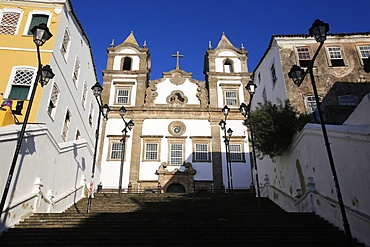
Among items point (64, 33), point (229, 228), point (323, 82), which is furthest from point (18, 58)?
point (323, 82)

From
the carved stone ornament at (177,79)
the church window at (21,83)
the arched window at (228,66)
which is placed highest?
the arched window at (228,66)

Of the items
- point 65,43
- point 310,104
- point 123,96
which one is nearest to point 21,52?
point 65,43

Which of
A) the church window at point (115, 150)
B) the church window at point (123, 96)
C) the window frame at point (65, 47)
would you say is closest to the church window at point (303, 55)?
the window frame at point (65, 47)

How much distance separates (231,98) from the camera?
29234mm

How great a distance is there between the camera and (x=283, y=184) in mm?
15711

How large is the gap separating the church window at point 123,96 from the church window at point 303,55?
53.1 ft

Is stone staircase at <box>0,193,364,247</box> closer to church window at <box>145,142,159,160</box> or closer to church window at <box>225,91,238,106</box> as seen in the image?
church window at <box>145,142,159,160</box>

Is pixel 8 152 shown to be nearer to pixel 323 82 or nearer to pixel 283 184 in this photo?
pixel 283 184

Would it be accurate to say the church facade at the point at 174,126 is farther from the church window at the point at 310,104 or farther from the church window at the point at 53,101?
the church window at the point at 53,101

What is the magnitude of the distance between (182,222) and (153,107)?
1959 cm

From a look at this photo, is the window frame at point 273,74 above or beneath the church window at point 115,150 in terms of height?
above

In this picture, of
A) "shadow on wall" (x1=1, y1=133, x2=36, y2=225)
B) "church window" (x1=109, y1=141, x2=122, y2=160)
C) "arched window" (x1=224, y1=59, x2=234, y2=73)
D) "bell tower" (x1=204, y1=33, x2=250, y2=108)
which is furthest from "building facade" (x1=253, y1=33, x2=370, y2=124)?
"church window" (x1=109, y1=141, x2=122, y2=160)

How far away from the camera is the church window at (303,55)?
17.7 m

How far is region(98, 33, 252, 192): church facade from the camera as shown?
24.7 m
